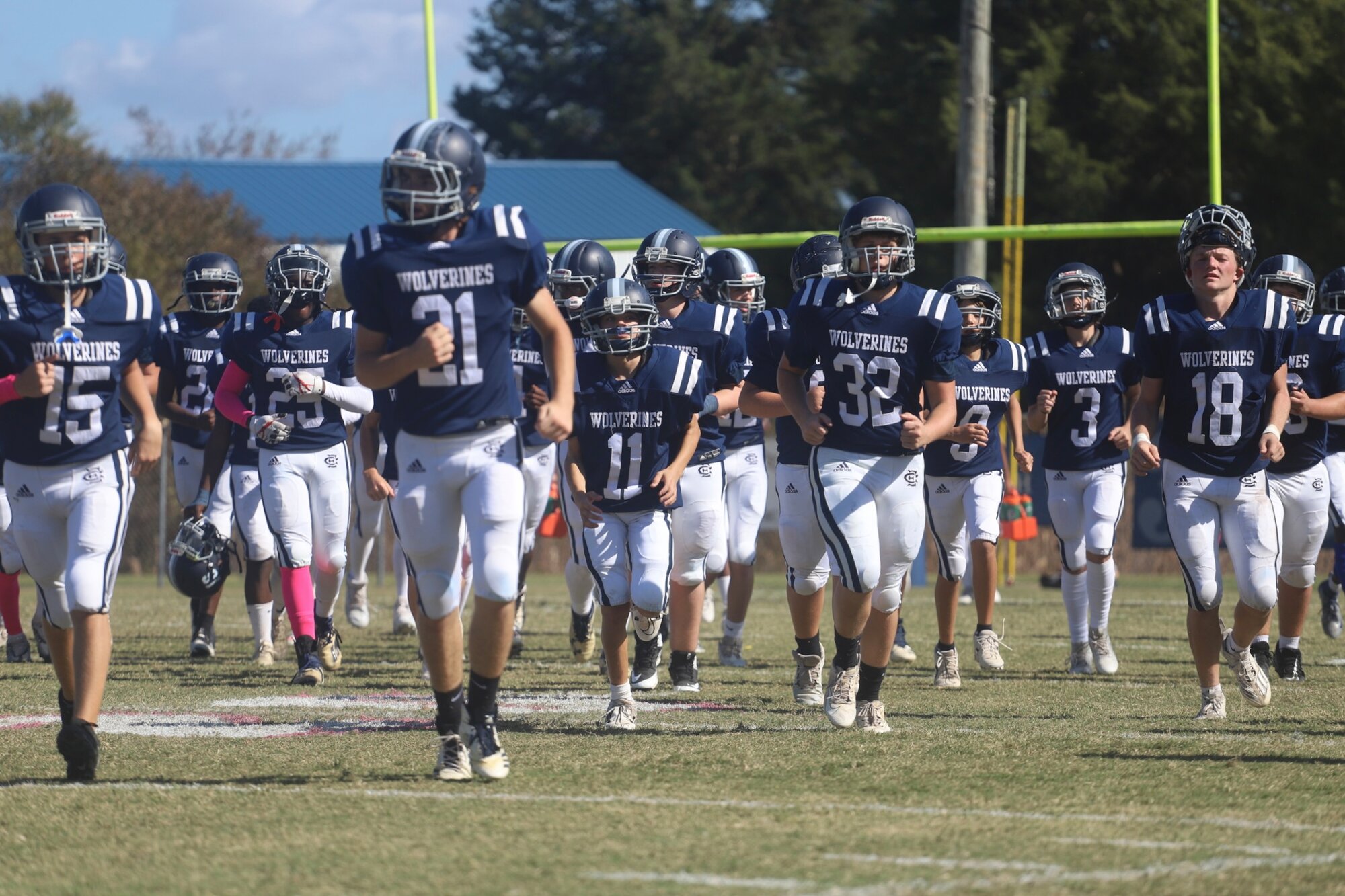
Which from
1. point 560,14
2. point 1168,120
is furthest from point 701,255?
point 560,14

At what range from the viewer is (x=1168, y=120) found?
1062 inches

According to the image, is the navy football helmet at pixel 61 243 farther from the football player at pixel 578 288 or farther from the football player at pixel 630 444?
the football player at pixel 578 288

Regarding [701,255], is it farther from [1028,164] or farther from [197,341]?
[1028,164]

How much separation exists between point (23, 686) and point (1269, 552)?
551 cm

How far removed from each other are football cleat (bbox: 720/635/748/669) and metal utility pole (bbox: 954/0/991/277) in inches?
307

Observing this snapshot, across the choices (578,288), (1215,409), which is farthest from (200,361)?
(1215,409)

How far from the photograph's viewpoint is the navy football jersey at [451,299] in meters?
5.35

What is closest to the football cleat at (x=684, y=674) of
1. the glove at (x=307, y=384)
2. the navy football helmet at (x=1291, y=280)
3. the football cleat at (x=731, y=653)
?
the football cleat at (x=731, y=653)

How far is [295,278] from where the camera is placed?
8.58 m

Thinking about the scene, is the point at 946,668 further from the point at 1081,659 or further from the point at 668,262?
the point at 668,262

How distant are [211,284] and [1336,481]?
6.22 metres

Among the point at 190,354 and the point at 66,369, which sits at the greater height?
the point at 66,369

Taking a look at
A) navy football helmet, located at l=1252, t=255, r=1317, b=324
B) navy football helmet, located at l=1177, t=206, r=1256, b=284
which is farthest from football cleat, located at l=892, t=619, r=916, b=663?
navy football helmet, located at l=1177, t=206, r=1256, b=284

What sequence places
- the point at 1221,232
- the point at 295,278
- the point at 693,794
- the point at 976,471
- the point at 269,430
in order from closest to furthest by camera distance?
1. the point at 693,794
2. the point at 1221,232
3. the point at 269,430
4. the point at 295,278
5. the point at 976,471
